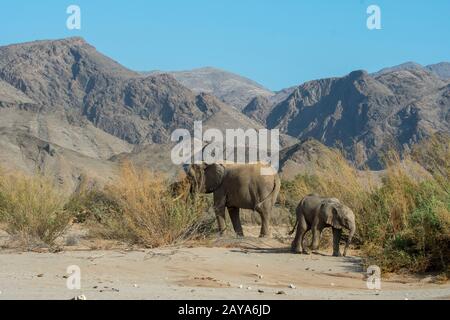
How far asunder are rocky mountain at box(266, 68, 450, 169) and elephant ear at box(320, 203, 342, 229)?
83879mm

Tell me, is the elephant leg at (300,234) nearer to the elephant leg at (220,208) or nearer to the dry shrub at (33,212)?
the elephant leg at (220,208)

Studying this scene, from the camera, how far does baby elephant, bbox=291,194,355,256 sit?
43.8ft

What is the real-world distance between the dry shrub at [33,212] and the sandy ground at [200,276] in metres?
0.69

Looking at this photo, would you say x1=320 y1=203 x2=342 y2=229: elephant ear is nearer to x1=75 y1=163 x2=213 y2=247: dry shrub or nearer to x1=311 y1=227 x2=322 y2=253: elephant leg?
x1=311 y1=227 x2=322 y2=253: elephant leg

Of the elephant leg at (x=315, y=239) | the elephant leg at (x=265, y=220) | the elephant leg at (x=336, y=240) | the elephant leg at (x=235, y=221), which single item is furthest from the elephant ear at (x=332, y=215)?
the elephant leg at (x=235, y=221)

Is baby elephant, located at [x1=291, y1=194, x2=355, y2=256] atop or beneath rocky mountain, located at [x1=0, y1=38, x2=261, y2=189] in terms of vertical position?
beneath

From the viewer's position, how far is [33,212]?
1449 cm

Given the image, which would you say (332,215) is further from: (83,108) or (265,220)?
(83,108)

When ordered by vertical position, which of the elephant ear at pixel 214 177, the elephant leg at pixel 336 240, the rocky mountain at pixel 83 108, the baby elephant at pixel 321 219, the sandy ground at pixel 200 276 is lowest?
the sandy ground at pixel 200 276

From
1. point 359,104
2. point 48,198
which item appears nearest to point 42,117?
point 359,104

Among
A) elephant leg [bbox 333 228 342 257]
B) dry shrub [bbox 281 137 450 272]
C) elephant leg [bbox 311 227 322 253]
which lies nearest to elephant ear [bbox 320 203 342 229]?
elephant leg [bbox 333 228 342 257]

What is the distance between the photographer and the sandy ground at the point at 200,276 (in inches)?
359

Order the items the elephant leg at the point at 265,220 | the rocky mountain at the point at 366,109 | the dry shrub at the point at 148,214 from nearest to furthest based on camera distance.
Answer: the dry shrub at the point at 148,214
the elephant leg at the point at 265,220
the rocky mountain at the point at 366,109
